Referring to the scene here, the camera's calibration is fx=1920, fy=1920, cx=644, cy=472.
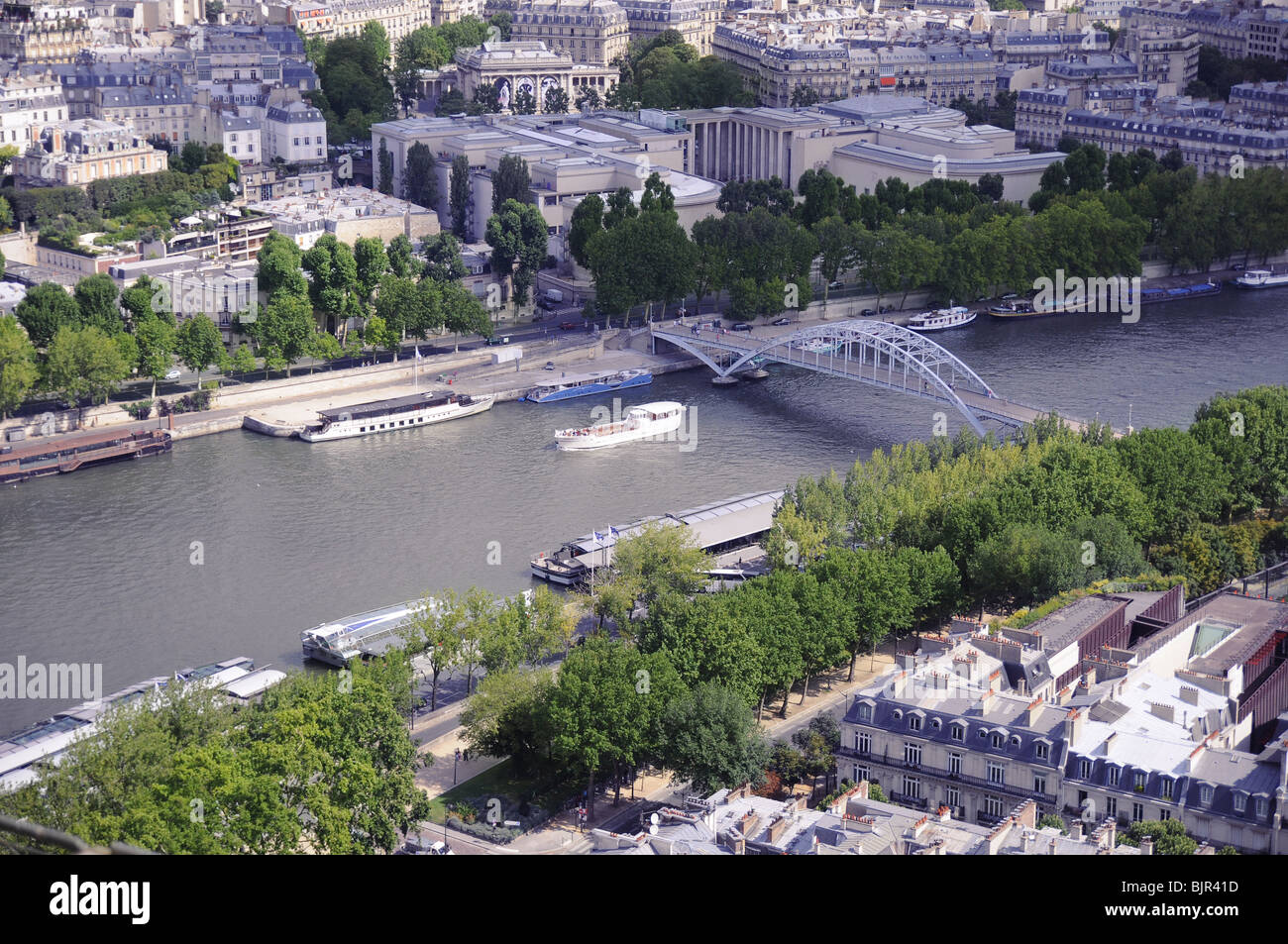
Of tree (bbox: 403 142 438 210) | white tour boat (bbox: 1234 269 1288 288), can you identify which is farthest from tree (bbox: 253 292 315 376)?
white tour boat (bbox: 1234 269 1288 288)

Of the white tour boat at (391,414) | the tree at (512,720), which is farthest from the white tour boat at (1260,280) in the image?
the tree at (512,720)

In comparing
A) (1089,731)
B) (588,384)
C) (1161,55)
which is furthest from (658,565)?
(1161,55)

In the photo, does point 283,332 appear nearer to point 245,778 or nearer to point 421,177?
point 421,177

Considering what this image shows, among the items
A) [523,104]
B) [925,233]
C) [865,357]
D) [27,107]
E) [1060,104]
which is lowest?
[865,357]

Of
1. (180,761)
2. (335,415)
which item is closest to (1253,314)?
(335,415)

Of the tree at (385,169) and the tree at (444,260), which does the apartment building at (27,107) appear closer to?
the tree at (385,169)

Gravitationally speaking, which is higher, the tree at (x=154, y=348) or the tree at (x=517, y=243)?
the tree at (x=517, y=243)
